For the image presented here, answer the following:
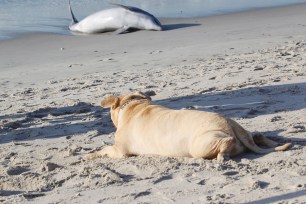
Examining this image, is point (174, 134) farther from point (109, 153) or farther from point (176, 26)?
point (176, 26)

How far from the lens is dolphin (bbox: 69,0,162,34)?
15625 mm

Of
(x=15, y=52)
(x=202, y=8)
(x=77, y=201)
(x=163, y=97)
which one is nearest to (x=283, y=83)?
(x=163, y=97)

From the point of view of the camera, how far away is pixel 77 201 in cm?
481

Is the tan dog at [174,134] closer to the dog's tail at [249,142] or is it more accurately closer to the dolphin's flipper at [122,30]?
the dog's tail at [249,142]

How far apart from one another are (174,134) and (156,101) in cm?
285

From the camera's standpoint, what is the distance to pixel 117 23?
1595cm

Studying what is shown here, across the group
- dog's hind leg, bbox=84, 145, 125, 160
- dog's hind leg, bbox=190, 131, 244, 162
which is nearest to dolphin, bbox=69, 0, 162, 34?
dog's hind leg, bbox=84, 145, 125, 160

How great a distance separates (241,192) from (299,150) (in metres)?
1.11

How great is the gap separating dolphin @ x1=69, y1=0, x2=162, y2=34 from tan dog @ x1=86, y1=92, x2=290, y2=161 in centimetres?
942

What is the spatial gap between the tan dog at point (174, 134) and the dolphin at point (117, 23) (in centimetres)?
942

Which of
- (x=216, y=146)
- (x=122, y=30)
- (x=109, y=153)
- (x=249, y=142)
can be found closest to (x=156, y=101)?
(x=109, y=153)

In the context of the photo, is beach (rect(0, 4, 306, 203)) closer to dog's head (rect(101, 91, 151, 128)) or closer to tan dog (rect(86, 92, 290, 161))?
tan dog (rect(86, 92, 290, 161))

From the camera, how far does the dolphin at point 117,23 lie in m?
15.6

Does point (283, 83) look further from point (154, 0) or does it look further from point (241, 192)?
point (154, 0)
